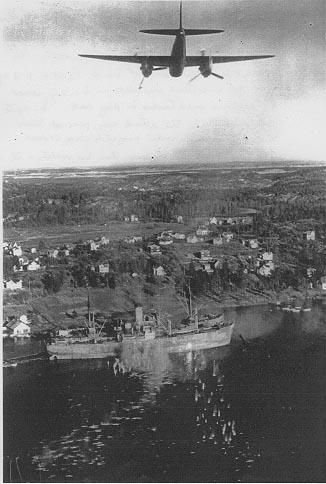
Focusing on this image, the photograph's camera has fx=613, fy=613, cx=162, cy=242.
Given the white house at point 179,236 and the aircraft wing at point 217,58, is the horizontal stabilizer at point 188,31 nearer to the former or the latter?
the aircraft wing at point 217,58

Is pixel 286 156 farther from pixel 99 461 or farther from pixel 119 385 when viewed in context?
pixel 99 461

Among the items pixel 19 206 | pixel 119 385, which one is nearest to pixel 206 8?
pixel 19 206

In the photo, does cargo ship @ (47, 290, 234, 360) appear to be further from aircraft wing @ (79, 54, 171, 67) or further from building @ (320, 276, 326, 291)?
aircraft wing @ (79, 54, 171, 67)

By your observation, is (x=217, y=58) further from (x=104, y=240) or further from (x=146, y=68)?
(x=104, y=240)

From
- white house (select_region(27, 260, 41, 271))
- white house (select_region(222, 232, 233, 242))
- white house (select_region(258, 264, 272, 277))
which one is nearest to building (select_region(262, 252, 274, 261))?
white house (select_region(258, 264, 272, 277))

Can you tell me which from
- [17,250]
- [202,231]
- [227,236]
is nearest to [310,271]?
[227,236]

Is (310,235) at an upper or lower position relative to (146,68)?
lower
